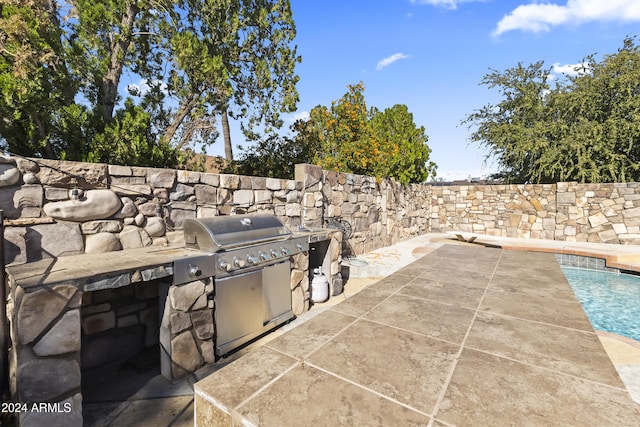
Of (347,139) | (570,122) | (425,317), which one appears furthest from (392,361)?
(570,122)

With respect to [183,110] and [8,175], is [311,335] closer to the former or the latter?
[8,175]

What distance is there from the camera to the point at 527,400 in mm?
960

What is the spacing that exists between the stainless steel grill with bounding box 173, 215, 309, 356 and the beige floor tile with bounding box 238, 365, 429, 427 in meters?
1.93

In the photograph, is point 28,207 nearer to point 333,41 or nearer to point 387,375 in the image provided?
point 387,375

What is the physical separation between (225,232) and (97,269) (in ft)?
3.73

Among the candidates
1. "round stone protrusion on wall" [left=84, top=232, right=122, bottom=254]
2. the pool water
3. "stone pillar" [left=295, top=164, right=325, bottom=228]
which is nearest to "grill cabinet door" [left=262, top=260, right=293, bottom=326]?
"round stone protrusion on wall" [left=84, top=232, right=122, bottom=254]

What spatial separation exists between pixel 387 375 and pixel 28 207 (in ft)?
10.2

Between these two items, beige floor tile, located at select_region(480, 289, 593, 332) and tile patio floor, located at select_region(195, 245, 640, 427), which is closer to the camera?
tile patio floor, located at select_region(195, 245, 640, 427)

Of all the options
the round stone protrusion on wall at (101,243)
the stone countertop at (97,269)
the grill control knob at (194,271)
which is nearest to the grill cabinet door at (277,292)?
the grill control knob at (194,271)

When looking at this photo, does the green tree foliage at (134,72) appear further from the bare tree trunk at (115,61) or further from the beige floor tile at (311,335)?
the beige floor tile at (311,335)

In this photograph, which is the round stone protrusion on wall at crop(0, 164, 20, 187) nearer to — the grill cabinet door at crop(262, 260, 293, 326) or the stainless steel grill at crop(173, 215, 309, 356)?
the stainless steel grill at crop(173, 215, 309, 356)

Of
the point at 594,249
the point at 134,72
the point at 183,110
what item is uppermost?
the point at 134,72

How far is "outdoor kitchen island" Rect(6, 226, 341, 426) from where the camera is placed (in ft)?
6.06

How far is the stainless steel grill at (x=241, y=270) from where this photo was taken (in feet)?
9.44
